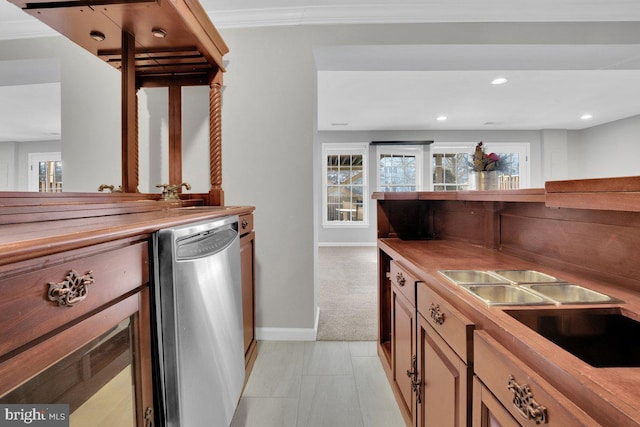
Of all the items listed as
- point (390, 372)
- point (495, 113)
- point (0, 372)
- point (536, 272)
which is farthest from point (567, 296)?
point (495, 113)

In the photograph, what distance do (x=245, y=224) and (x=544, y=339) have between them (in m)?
1.58

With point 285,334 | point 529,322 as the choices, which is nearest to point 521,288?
point 529,322

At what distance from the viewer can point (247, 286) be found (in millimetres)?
1842

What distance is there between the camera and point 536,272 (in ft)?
3.56

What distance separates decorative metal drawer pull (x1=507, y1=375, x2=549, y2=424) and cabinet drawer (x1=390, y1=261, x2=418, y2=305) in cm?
61

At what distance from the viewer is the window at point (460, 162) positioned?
7.02m

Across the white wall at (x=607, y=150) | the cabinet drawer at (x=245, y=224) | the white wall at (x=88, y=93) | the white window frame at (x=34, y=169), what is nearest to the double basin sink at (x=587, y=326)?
the cabinet drawer at (x=245, y=224)

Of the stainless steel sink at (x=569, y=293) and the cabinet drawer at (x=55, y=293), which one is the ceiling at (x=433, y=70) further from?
the stainless steel sink at (x=569, y=293)

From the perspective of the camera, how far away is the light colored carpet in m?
2.47

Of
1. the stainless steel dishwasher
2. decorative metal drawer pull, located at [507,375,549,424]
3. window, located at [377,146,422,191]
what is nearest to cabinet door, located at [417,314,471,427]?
decorative metal drawer pull, located at [507,375,549,424]

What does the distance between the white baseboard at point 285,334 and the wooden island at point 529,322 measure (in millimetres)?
892

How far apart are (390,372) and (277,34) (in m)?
2.51

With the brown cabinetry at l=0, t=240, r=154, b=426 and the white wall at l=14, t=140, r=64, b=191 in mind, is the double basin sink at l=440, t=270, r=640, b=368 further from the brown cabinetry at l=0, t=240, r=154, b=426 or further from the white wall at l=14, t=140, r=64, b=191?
the white wall at l=14, t=140, r=64, b=191

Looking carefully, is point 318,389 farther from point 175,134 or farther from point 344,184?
point 344,184
